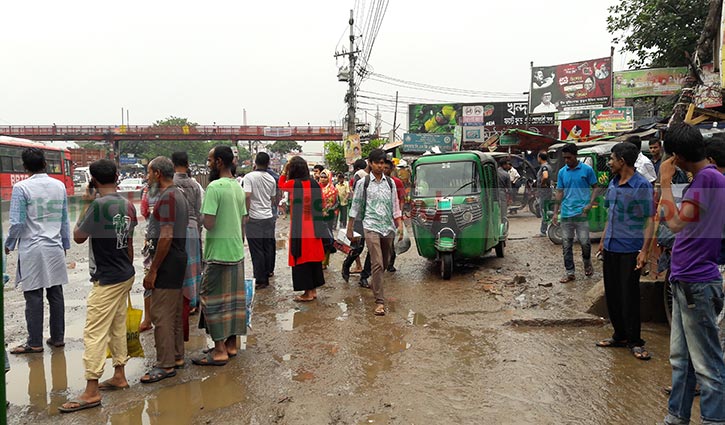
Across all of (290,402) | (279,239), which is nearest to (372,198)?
(290,402)

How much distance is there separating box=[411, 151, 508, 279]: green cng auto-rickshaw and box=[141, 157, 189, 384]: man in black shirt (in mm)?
4011

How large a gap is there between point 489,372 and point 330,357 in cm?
134

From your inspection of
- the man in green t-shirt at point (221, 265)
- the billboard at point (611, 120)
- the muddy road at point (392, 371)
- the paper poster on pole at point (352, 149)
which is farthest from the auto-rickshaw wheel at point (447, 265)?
the billboard at point (611, 120)

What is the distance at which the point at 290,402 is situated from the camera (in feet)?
11.4

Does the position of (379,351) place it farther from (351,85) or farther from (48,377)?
(351,85)

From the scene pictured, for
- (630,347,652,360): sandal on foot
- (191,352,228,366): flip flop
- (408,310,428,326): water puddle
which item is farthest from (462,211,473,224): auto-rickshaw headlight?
(191,352,228,366): flip flop

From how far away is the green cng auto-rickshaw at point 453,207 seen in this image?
7148mm

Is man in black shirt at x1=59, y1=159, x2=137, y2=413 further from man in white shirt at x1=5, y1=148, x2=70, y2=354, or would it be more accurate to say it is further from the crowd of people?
man in white shirt at x1=5, y1=148, x2=70, y2=354

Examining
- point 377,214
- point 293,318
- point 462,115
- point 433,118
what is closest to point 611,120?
point 377,214

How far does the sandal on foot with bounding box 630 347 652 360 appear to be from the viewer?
410 cm

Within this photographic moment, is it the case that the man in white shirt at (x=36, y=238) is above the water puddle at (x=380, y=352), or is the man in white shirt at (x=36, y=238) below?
above

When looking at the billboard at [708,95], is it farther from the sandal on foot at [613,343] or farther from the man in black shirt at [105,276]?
the man in black shirt at [105,276]

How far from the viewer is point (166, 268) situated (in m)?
3.88

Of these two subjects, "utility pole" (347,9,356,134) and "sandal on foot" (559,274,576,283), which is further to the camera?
"utility pole" (347,9,356,134)
